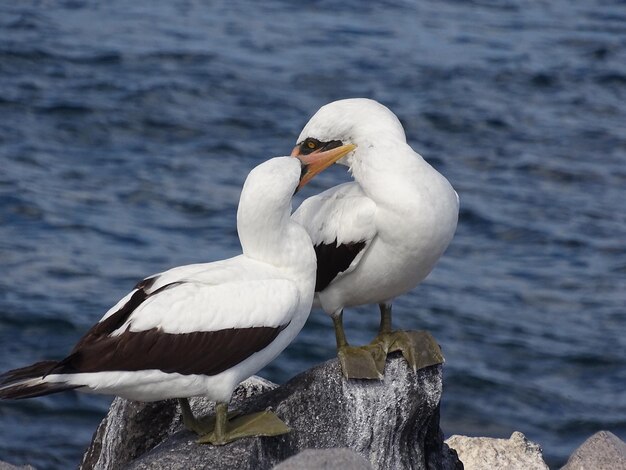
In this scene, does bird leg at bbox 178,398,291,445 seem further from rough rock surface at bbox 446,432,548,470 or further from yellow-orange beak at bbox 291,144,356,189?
rough rock surface at bbox 446,432,548,470

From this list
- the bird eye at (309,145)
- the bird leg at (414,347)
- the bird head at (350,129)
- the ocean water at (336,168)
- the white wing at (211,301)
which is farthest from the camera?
the ocean water at (336,168)

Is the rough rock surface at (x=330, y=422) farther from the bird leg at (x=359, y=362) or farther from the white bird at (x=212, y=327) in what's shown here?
the white bird at (x=212, y=327)

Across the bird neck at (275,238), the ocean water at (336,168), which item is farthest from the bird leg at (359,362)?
the ocean water at (336,168)

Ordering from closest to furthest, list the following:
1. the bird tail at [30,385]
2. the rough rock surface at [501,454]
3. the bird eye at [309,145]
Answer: the bird tail at [30,385], the bird eye at [309,145], the rough rock surface at [501,454]

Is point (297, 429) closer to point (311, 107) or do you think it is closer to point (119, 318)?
point (119, 318)

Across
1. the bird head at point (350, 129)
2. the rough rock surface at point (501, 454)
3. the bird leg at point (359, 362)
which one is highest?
the bird head at point (350, 129)

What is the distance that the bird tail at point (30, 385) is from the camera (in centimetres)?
632

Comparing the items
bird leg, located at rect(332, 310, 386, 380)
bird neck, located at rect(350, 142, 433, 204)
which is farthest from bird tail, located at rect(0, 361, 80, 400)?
bird neck, located at rect(350, 142, 433, 204)

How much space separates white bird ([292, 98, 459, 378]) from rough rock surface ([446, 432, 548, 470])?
1440 millimetres

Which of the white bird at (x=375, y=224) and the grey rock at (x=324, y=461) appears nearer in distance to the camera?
the grey rock at (x=324, y=461)

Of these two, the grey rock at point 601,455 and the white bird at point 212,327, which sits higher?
the white bird at point 212,327

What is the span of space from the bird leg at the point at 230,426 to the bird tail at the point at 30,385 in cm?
86

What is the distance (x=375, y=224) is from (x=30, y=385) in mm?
2224

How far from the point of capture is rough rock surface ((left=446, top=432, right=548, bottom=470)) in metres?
8.60
